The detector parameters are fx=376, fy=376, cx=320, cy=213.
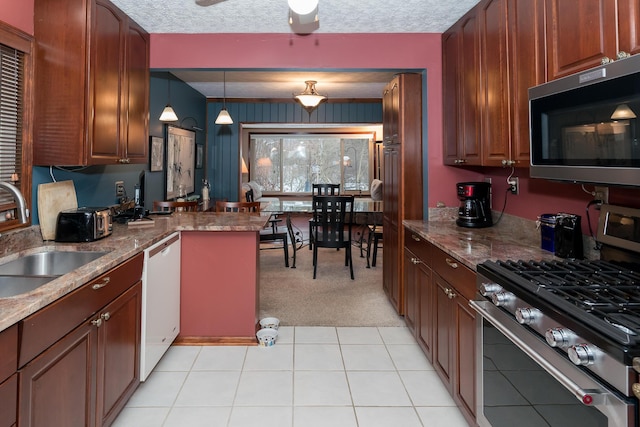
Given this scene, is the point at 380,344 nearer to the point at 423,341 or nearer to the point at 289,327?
the point at 423,341

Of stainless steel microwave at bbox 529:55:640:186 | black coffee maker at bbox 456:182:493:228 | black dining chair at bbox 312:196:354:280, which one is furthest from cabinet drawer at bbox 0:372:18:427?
black dining chair at bbox 312:196:354:280

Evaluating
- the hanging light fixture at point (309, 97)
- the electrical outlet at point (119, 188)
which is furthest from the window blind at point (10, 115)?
the hanging light fixture at point (309, 97)

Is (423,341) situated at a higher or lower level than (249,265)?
lower

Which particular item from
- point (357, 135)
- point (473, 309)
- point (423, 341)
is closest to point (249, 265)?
point (423, 341)

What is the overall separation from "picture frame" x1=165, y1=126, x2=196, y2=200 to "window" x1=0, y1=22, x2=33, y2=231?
2.75 metres

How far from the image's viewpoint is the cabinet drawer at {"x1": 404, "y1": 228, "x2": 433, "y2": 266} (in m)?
2.41

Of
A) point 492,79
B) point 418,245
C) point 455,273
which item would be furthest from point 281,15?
point 455,273

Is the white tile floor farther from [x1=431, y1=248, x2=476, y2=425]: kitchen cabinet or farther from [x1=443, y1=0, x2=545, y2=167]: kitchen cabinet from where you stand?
[x1=443, y1=0, x2=545, y2=167]: kitchen cabinet

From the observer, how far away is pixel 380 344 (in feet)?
9.30

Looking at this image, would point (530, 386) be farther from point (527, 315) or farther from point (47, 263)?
point (47, 263)

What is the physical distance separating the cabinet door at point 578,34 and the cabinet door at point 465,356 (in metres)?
1.11

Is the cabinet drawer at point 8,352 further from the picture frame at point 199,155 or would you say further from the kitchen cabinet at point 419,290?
the picture frame at point 199,155

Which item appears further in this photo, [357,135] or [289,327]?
[357,135]

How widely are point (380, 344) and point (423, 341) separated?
1.33 ft
